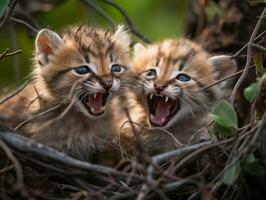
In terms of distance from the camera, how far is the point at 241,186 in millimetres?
4520

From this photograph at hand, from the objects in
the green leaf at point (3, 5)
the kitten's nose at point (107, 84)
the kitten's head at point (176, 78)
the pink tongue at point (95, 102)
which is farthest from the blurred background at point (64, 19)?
the green leaf at point (3, 5)

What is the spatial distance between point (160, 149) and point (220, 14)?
1.77 metres

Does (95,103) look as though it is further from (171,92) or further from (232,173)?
(232,173)

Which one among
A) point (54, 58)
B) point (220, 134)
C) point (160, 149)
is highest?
point (54, 58)

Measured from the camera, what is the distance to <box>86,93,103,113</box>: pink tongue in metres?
5.36

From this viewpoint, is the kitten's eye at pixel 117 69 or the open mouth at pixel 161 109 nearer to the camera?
the kitten's eye at pixel 117 69

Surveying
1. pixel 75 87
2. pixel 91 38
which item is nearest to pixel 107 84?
pixel 75 87

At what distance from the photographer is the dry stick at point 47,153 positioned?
4.08 m

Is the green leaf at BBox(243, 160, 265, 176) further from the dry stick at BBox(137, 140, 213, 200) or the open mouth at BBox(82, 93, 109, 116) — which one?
the open mouth at BBox(82, 93, 109, 116)

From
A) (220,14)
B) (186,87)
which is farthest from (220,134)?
(220,14)

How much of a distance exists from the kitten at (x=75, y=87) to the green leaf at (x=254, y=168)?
4.12 ft

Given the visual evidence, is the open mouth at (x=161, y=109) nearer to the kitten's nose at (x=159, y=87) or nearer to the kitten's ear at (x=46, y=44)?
the kitten's nose at (x=159, y=87)

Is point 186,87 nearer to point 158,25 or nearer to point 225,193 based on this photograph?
point 225,193

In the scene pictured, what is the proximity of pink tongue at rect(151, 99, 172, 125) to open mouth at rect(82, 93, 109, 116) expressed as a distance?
41 centimetres
